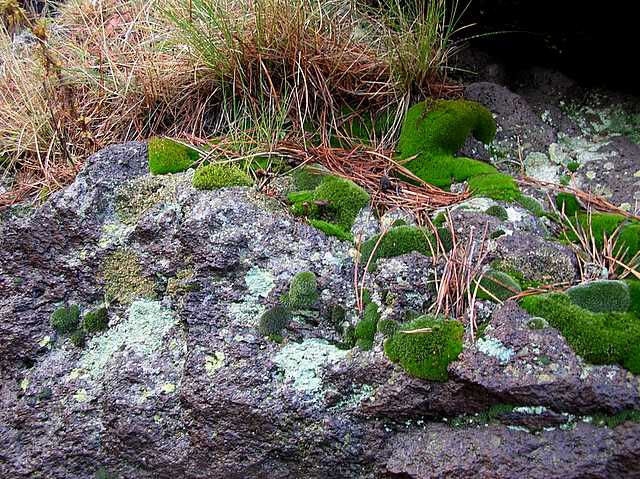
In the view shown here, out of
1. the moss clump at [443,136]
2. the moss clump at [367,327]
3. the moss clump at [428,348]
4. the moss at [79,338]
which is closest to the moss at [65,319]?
the moss at [79,338]

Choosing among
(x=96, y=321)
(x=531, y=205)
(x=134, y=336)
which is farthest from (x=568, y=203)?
(x=96, y=321)

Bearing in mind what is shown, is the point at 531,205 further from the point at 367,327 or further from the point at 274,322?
the point at 274,322

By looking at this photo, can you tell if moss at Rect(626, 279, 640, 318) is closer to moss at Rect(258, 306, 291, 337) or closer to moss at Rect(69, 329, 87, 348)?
moss at Rect(258, 306, 291, 337)

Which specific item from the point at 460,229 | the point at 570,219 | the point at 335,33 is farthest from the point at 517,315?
the point at 335,33

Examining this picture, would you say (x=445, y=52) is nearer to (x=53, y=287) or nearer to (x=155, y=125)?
(x=155, y=125)

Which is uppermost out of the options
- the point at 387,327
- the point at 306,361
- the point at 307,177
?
the point at 307,177
